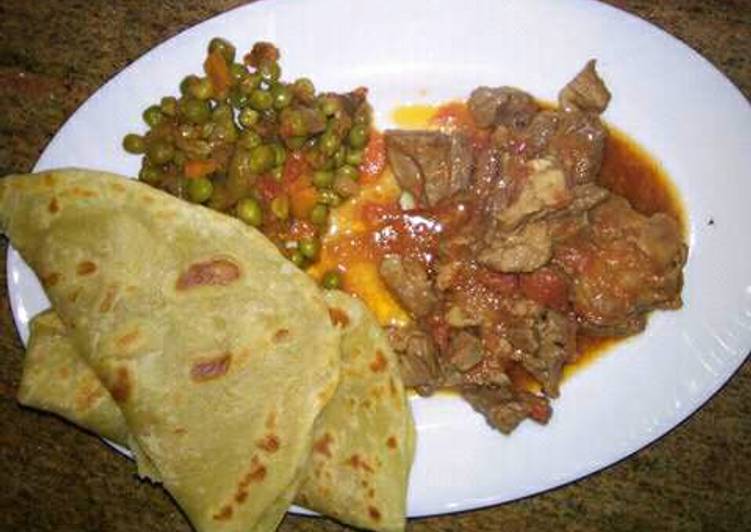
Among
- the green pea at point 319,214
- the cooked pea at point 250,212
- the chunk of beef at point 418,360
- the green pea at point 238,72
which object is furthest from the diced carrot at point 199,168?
the chunk of beef at point 418,360

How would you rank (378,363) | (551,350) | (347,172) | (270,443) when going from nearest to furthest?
(270,443), (378,363), (551,350), (347,172)

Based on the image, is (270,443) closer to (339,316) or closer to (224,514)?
(224,514)

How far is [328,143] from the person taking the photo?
4512 mm

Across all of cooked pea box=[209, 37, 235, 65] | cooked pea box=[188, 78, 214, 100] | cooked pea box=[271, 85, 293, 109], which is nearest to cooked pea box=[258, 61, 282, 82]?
cooked pea box=[271, 85, 293, 109]

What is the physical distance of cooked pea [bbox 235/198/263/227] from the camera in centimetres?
448

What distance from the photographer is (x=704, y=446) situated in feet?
15.8

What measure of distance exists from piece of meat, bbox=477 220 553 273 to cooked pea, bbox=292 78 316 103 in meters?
1.45

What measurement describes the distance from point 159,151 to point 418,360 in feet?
6.71

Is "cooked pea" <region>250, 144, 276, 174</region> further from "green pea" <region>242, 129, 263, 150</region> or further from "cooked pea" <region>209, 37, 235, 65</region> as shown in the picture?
"cooked pea" <region>209, 37, 235, 65</region>

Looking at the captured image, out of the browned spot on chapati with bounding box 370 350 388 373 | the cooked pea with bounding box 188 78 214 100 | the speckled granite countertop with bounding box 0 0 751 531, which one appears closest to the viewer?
the browned spot on chapati with bounding box 370 350 388 373

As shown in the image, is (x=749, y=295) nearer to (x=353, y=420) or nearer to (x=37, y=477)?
(x=353, y=420)

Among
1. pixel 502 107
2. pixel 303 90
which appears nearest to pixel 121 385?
pixel 303 90

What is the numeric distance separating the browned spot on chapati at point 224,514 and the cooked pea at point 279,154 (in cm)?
209

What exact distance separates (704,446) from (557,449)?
3.94ft
